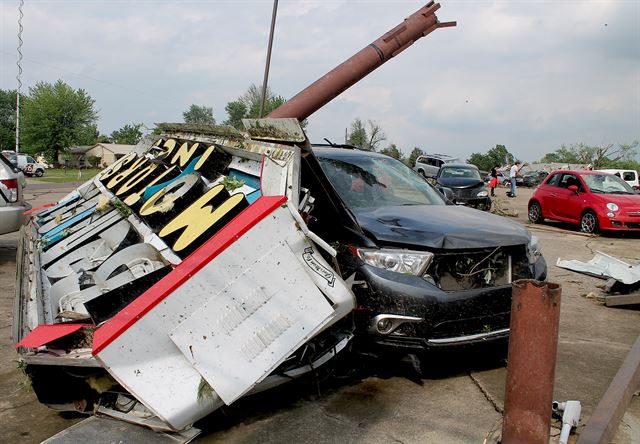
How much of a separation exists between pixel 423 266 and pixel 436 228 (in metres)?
0.39

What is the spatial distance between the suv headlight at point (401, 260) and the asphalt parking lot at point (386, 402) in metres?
0.60

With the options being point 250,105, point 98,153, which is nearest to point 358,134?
point 250,105

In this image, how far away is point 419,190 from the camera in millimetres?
5184

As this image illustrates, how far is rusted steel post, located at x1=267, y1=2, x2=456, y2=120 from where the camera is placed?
10961mm

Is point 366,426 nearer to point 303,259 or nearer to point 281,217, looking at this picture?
point 303,259

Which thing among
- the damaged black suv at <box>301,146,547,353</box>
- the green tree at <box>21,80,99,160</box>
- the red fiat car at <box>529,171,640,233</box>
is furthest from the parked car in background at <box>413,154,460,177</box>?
the green tree at <box>21,80,99,160</box>

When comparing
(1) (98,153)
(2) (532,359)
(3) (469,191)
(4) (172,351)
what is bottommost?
(3) (469,191)

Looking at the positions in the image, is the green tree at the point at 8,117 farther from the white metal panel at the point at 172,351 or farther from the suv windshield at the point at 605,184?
the white metal panel at the point at 172,351

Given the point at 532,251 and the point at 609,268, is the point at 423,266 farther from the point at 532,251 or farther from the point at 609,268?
the point at 609,268

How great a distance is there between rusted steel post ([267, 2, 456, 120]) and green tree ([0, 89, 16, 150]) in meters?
71.3

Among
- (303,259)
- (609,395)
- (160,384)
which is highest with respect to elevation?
(303,259)

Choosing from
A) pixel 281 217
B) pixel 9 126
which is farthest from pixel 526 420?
pixel 9 126

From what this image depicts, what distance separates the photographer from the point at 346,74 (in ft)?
36.0

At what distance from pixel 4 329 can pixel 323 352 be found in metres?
3.12
